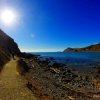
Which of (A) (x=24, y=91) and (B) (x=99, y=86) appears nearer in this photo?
(A) (x=24, y=91)

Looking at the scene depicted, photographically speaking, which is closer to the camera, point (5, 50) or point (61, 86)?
point (61, 86)

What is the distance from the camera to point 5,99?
51.2ft

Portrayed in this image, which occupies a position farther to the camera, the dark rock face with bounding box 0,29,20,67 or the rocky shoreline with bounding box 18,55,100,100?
the dark rock face with bounding box 0,29,20,67

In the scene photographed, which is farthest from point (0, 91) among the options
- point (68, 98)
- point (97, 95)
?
point (97, 95)

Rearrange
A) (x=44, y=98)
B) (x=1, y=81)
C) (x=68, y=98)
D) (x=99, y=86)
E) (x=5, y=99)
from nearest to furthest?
(x=5, y=99) → (x=44, y=98) → (x=68, y=98) → (x=1, y=81) → (x=99, y=86)

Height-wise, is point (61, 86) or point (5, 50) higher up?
point (5, 50)

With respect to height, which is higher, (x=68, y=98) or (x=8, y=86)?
(x=8, y=86)

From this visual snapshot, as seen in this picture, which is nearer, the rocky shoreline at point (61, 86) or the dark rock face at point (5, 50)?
the rocky shoreline at point (61, 86)

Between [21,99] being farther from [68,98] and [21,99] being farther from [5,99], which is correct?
[68,98]

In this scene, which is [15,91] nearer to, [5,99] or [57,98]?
[5,99]

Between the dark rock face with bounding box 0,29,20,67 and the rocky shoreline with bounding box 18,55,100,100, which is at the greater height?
the dark rock face with bounding box 0,29,20,67

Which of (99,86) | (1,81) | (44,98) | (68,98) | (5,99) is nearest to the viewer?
(5,99)

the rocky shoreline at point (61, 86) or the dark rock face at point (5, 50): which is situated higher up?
the dark rock face at point (5, 50)

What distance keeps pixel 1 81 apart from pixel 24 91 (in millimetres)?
4882
